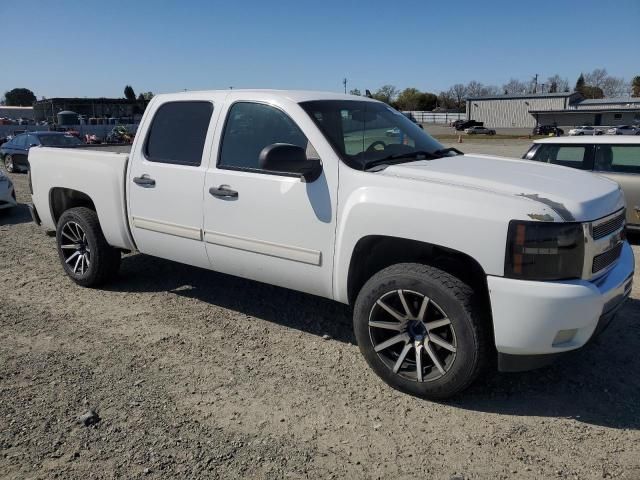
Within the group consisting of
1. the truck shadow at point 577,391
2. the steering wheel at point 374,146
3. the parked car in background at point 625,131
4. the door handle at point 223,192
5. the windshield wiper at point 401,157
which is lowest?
the parked car in background at point 625,131

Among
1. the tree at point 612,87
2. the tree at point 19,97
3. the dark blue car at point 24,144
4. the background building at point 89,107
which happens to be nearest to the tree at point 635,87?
the tree at point 612,87

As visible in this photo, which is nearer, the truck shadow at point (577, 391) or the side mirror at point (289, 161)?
the truck shadow at point (577, 391)

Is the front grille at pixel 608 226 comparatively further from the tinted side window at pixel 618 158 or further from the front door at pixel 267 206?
the tinted side window at pixel 618 158

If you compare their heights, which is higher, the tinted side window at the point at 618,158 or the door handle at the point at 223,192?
the door handle at the point at 223,192

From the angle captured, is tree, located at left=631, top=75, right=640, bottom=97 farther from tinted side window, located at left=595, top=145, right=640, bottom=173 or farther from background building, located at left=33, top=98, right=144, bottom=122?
tinted side window, located at left=595, top=145, right=640, bottom=173

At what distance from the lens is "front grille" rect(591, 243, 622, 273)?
3193 millimetres

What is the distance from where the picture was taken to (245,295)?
213 inches

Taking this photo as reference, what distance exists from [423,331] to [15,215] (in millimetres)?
9664

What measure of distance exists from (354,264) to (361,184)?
0.55m

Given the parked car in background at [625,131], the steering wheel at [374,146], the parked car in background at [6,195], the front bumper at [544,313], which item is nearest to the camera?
the front bumper at [544,313]

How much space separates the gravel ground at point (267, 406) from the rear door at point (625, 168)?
3.04 meters

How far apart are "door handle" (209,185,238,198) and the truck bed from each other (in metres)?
1.18

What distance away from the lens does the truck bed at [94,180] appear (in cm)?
502

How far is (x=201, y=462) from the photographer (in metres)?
2.85
